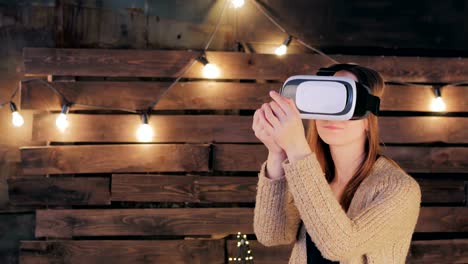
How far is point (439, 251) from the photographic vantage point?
9.93ft

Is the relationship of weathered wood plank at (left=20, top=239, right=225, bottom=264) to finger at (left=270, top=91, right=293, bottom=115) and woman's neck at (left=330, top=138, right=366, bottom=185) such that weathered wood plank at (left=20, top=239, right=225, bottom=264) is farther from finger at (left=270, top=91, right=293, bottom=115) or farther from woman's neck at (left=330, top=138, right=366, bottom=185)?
finger at (left=270, top=91, right=293, bottom=115)

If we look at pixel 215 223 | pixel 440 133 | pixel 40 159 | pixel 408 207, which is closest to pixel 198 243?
pixel 215 223

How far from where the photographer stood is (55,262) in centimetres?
284

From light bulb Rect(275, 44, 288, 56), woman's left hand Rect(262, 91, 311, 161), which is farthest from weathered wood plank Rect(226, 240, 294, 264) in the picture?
woman's left hand Rect(262, 91, 311, 161)

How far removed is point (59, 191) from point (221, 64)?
3.41 ft

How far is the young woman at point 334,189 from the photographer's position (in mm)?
1158

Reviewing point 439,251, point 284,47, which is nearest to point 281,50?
point 284,47

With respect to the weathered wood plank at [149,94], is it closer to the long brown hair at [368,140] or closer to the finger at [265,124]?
the long brown hair at [368,140]

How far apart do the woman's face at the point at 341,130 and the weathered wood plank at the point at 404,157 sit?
157 centimetres

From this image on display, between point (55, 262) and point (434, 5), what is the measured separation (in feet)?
7.94

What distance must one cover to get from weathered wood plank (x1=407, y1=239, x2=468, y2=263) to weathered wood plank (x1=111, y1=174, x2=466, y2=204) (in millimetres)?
912

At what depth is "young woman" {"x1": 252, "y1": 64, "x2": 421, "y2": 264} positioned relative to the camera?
1.16 m

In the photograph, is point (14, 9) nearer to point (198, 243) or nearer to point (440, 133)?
point (198, 243)

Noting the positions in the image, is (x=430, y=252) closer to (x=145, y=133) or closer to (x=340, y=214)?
(x=145, y=133)
